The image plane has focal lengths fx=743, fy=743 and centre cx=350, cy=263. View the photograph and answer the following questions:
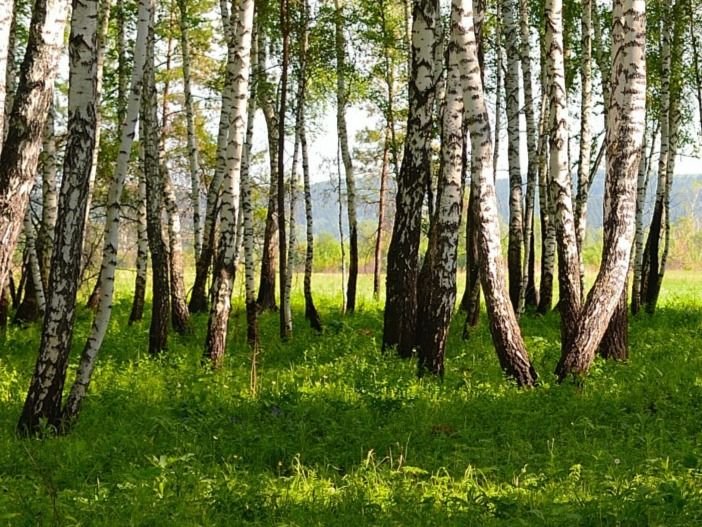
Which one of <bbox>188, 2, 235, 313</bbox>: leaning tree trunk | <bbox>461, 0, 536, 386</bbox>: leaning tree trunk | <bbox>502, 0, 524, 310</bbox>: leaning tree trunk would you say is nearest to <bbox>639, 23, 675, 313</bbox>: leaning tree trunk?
<bbox>502, 0, 524, 310</bbox>: leaning tree trunk

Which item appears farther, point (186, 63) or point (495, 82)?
point (495, 82)

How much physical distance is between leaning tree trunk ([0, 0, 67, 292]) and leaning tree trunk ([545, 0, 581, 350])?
6.73 meters

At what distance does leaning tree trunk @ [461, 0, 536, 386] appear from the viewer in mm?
9148

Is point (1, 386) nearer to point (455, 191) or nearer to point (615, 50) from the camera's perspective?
point (455, 191)

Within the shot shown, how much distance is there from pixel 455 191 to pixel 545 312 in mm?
8925

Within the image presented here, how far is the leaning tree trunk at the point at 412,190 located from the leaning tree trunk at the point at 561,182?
170 cm

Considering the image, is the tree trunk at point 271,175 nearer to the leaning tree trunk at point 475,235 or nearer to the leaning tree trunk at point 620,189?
the leaning tree trunk at point 475,235

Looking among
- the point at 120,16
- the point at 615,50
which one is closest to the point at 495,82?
the point at 120,16

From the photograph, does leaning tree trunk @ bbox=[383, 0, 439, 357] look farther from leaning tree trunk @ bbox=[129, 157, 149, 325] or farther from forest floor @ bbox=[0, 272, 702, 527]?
leaning tree trunk @ bbox=[129, 157, 149, 325]

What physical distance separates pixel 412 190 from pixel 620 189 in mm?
3194

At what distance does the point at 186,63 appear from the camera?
1742cm

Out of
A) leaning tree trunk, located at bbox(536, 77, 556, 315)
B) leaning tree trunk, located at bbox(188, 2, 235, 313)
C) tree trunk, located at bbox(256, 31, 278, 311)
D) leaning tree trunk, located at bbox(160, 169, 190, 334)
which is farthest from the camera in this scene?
leaning tree trunk, located at bbox(536, 77, 556, 315)

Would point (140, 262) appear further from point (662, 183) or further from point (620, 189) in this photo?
point (662, 183)

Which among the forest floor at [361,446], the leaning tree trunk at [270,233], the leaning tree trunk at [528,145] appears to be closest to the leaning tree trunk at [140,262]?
the leaning tree trunk at [270,233]
